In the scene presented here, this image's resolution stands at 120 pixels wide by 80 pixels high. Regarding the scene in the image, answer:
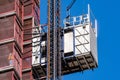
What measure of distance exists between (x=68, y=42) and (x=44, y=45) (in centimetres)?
314

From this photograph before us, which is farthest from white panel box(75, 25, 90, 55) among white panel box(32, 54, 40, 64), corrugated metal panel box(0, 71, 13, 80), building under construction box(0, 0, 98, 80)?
corrugated metal panel box(0, 71, 13, 80)

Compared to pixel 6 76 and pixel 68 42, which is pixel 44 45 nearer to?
pixel 68 42

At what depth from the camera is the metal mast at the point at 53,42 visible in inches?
3395

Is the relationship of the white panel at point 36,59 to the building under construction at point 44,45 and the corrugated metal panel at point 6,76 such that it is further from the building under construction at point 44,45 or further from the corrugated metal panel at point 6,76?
the corrugated metal panel at point 6,76

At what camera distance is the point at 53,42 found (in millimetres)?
88812

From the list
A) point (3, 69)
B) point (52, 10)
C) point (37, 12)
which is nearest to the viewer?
point (3, 69)

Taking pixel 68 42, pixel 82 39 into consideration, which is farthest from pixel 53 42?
pixel 82 39

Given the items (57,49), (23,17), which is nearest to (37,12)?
(23,17)

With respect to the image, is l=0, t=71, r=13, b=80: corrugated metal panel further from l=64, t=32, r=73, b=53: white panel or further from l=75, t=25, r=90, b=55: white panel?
l=75, t=25, r=90, b=55: white panel

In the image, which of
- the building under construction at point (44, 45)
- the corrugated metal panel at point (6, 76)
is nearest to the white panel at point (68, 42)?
the building under construction at point (44, 45)

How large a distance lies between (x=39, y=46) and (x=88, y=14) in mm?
6425

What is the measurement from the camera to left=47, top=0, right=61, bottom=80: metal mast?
8622cm

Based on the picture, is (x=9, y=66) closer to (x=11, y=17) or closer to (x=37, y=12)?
(x=11, y=17)

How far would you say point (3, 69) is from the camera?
281 feet
